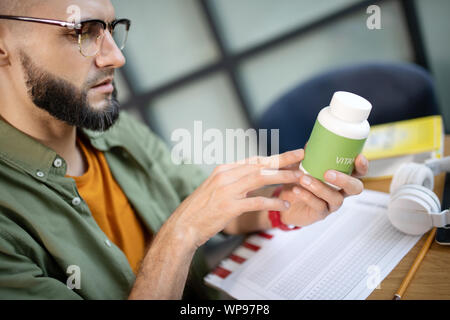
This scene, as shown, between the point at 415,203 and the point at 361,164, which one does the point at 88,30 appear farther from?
the point at 415,203

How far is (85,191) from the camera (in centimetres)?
99

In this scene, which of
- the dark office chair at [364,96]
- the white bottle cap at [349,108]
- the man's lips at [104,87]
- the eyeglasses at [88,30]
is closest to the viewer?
the white bottle cap at [349,108]

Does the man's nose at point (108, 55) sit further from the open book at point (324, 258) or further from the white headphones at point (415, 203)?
the white headphones at point (415, 203)

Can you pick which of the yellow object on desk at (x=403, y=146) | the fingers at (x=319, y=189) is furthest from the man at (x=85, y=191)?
the yellow object on desk at (x=403, y=146)

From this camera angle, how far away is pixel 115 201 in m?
1.04

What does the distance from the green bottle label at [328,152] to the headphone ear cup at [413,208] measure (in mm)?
193

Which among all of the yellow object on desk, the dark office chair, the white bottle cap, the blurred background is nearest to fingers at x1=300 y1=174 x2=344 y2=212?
the white bottle cap

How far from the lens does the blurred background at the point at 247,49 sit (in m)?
1.90

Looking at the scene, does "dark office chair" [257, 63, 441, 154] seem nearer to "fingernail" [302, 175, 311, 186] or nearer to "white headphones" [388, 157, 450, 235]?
"white headphones" [388, 157, 450, 235]

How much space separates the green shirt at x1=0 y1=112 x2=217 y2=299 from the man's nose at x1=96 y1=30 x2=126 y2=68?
0.27 meters

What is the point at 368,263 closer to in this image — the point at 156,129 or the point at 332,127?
the point at 332,127

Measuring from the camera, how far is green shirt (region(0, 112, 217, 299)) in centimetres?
73

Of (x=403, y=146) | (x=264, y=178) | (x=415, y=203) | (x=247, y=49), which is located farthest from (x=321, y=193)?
(x=247, y=49)

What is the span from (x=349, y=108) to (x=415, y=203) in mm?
310
